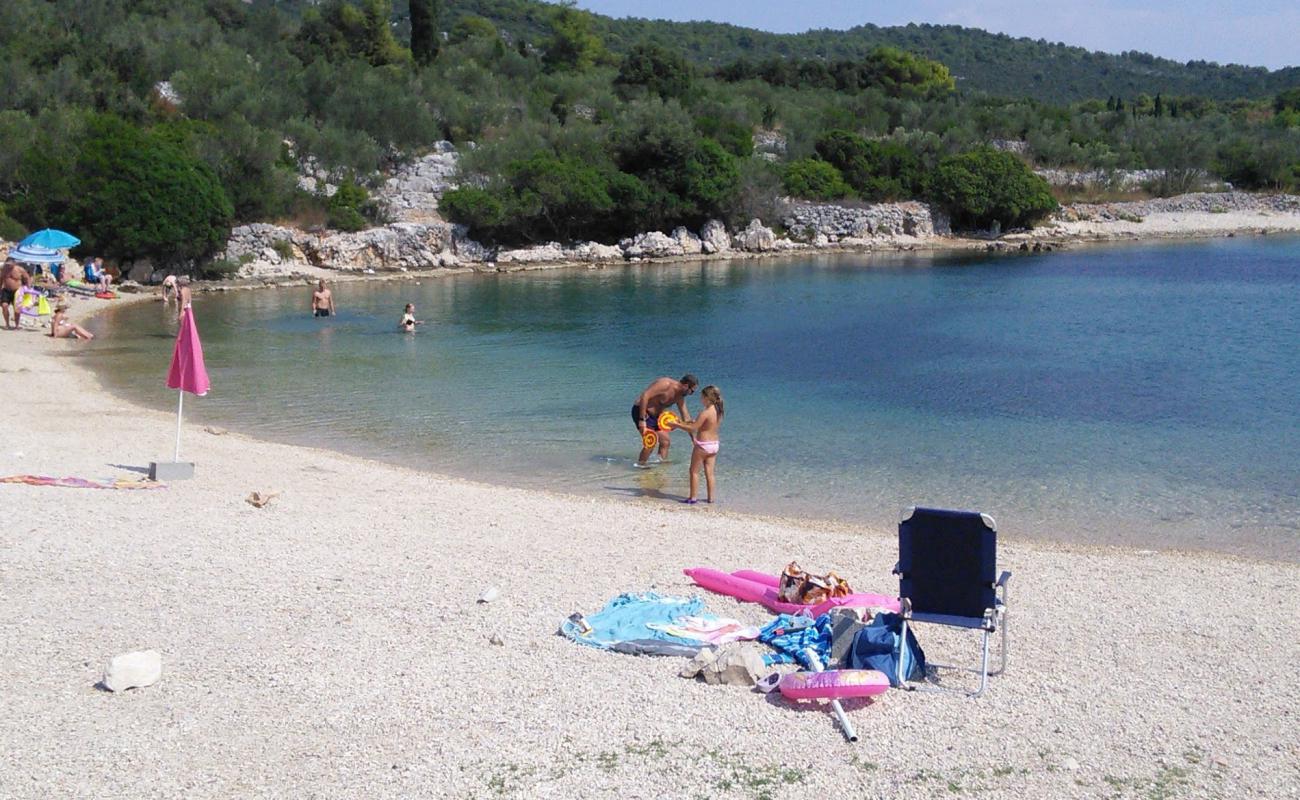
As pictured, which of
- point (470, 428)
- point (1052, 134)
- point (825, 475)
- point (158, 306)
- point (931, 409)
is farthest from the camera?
point (1052, 134)

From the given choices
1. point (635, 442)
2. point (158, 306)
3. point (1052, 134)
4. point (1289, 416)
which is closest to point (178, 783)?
point (635, 442)

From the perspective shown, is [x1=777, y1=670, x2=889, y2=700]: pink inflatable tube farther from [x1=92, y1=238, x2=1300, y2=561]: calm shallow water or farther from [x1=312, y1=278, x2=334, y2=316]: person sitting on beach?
[x1=312, y1=278, x2=334, y2=316]: person sitting on beach

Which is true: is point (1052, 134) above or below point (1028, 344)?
above

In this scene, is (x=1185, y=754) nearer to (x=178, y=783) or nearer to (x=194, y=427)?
(x=178, y=783)

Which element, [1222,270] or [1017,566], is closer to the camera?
[1017,566]

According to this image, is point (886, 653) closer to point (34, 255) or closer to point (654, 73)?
point (34, 255)

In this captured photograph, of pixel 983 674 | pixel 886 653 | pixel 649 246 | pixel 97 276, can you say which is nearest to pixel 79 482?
pixel 886 653

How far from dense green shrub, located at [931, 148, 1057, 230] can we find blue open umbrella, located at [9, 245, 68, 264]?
4861 cm

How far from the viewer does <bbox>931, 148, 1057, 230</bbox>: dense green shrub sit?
67.4 m

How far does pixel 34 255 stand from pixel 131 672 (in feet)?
98.6

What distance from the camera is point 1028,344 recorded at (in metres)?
30.2

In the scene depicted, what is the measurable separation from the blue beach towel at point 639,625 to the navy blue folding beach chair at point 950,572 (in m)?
1.54

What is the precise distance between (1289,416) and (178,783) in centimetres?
1946

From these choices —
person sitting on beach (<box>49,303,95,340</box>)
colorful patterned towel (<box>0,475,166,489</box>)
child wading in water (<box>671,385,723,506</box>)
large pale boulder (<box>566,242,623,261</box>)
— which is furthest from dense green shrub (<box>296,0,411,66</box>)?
colorful patterned towel (<box>0,475,166,489</box>)
